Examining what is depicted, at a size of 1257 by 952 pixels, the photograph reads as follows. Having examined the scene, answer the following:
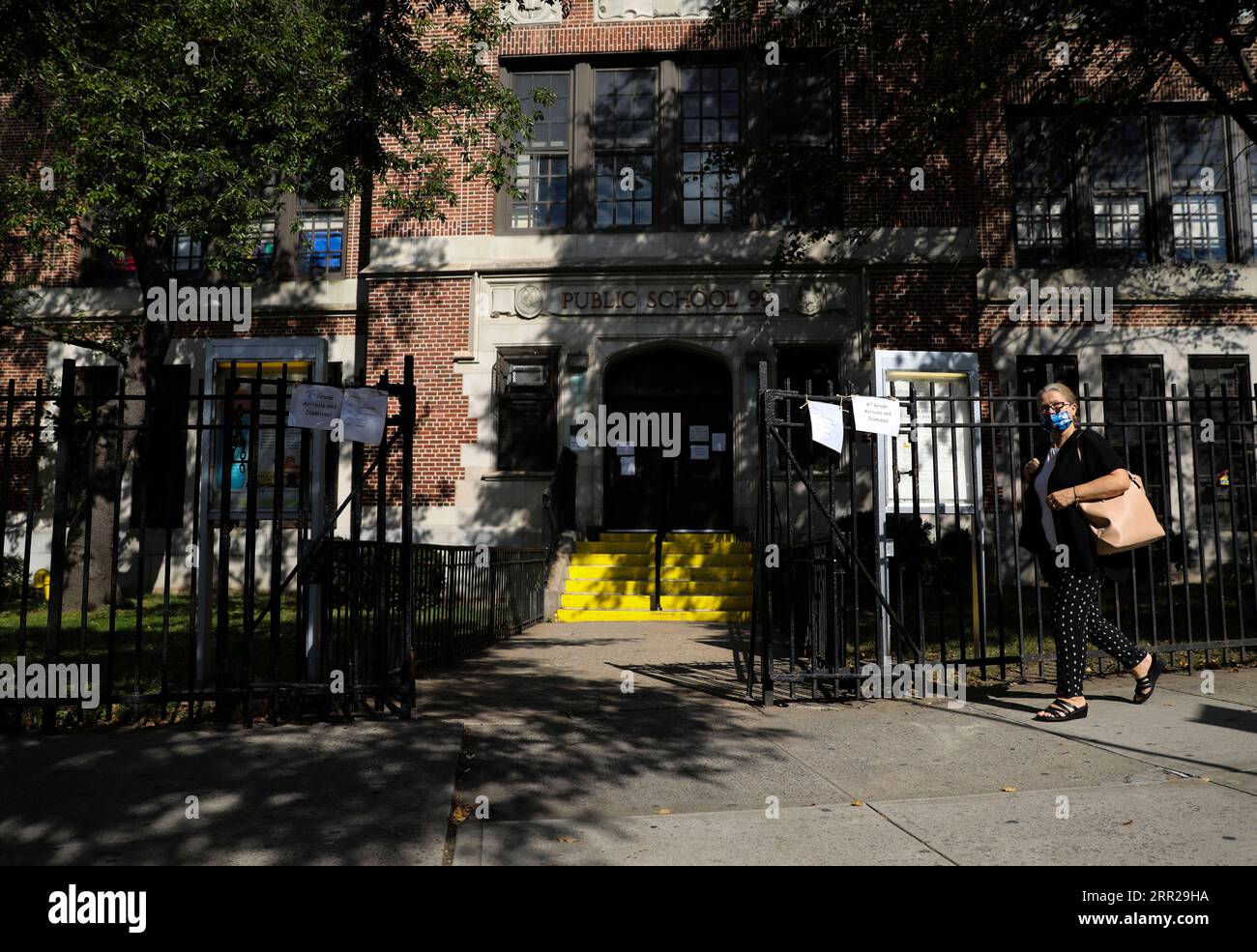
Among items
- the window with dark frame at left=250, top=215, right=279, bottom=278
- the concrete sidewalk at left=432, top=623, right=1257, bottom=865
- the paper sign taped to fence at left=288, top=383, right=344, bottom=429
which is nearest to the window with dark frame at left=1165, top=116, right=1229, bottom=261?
the concrete sidewalk at left=432, top=623, right=1257, bottom=865

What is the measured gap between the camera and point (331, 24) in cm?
1105

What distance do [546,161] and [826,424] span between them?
1173cm

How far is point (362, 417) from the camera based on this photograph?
235 inches

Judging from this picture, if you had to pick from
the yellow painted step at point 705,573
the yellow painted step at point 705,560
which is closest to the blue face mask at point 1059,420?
the yellow painted step at point 705,573

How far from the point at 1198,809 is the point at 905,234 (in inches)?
509

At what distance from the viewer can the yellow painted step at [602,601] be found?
12781 millimetres

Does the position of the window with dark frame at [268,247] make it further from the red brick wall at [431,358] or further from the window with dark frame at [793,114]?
the window with dark frame at [793,114]

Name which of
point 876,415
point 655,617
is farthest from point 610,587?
point 876,415

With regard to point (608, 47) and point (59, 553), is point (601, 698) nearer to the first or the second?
point (59, 553)

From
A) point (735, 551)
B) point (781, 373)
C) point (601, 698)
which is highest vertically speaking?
point (781, 373)

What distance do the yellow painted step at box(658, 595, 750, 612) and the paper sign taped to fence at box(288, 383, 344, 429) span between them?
743 centimetres

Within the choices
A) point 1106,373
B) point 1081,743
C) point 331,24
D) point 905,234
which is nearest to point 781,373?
point 905,234

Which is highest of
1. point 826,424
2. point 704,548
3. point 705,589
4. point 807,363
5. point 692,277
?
point 692,277

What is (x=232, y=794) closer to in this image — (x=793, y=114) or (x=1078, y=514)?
(x=1078, y=514)
